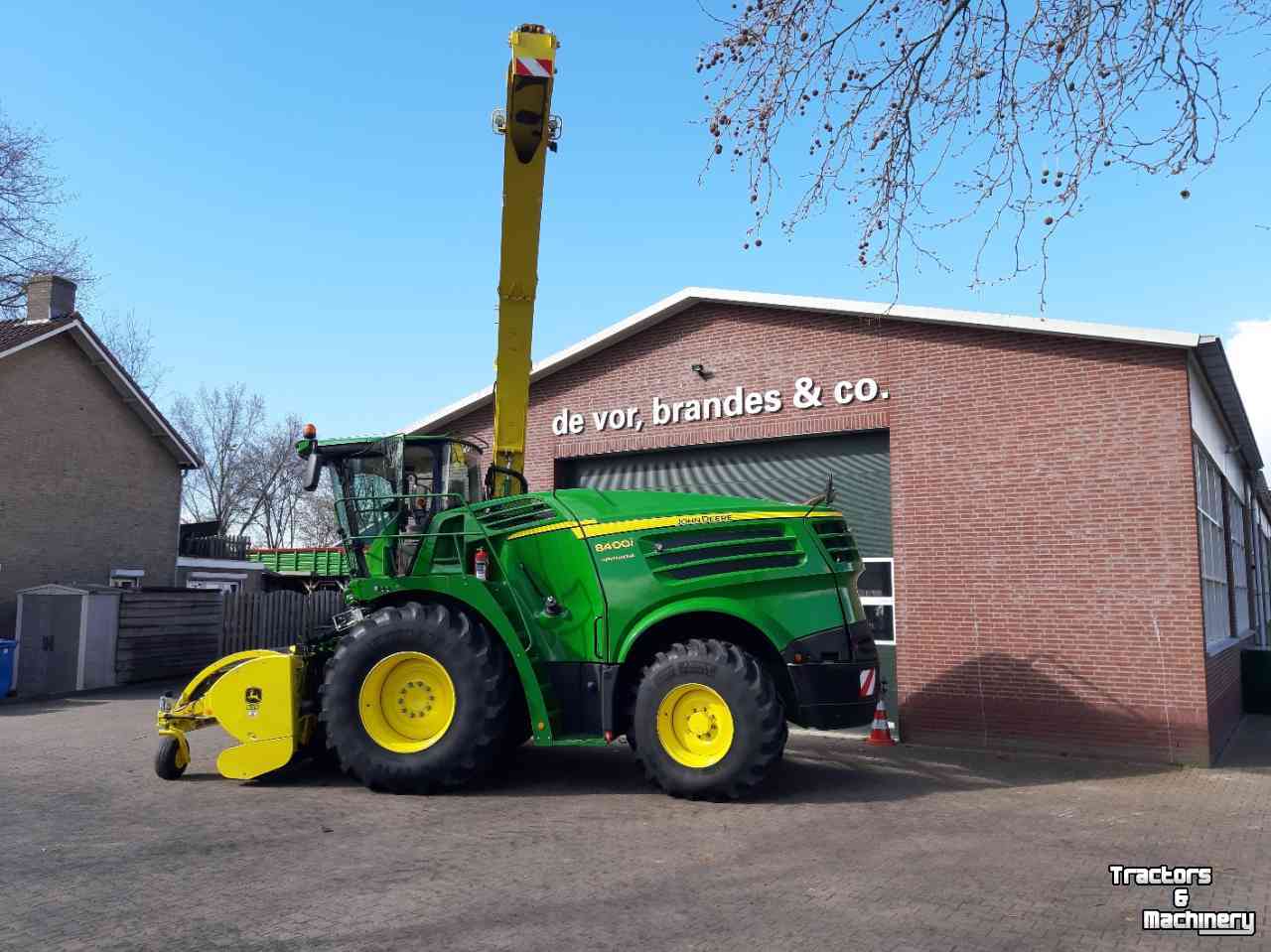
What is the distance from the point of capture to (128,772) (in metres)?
9.18

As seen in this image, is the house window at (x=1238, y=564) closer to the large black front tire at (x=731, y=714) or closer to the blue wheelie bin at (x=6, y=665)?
the large black front tire at (x=731, y=714)

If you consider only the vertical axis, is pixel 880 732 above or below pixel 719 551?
below

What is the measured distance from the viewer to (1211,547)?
12695 millimetres

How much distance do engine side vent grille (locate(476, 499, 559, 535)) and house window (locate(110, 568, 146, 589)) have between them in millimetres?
15776

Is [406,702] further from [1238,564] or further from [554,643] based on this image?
[1238,564]

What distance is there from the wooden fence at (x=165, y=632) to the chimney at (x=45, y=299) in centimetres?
782

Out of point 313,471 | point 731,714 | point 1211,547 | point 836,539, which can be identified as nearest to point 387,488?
point 313,471

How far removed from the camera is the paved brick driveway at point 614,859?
16.3 ft

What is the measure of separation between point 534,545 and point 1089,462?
6.44m

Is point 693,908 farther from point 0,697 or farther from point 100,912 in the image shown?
point 0,697

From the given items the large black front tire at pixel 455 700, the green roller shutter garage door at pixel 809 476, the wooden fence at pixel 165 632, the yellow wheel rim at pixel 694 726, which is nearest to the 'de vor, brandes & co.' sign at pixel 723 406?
the green roller shutter garage door at pixel 809 476

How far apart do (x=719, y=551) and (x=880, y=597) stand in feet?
15.0

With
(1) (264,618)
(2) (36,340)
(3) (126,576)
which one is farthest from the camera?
(3) (126,576)

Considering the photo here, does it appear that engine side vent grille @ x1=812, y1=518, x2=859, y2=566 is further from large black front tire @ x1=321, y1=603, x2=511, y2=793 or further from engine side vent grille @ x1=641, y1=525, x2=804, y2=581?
large black front tire @ x1=321, y1=603, x2=511, y2=793
